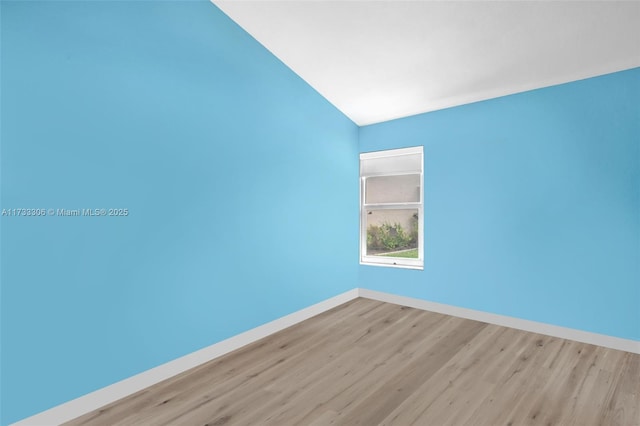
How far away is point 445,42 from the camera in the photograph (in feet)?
9.36

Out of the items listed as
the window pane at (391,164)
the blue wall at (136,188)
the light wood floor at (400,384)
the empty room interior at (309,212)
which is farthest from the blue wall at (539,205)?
the blue wall at (136,188)

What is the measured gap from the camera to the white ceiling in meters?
2.46

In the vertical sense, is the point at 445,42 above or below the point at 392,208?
above

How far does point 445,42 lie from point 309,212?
88.8 inches

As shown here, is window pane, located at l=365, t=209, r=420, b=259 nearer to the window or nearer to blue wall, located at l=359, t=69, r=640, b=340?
the window

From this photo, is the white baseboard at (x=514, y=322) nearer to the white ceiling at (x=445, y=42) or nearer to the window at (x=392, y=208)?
the window at (x=392, y=208)

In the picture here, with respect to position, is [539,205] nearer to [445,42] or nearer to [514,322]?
[514,322]

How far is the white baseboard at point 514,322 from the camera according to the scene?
298 cm

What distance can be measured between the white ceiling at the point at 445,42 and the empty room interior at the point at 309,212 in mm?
23

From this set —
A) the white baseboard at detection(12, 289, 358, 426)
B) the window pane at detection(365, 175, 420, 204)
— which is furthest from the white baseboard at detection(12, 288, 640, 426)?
the window pane at detection(365, 175, 420, 204)

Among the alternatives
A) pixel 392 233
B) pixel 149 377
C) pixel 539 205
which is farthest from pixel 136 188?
pixel 539 205

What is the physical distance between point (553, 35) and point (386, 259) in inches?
→ 123

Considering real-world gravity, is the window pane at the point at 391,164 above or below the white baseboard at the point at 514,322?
above

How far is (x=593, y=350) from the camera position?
117 inches
